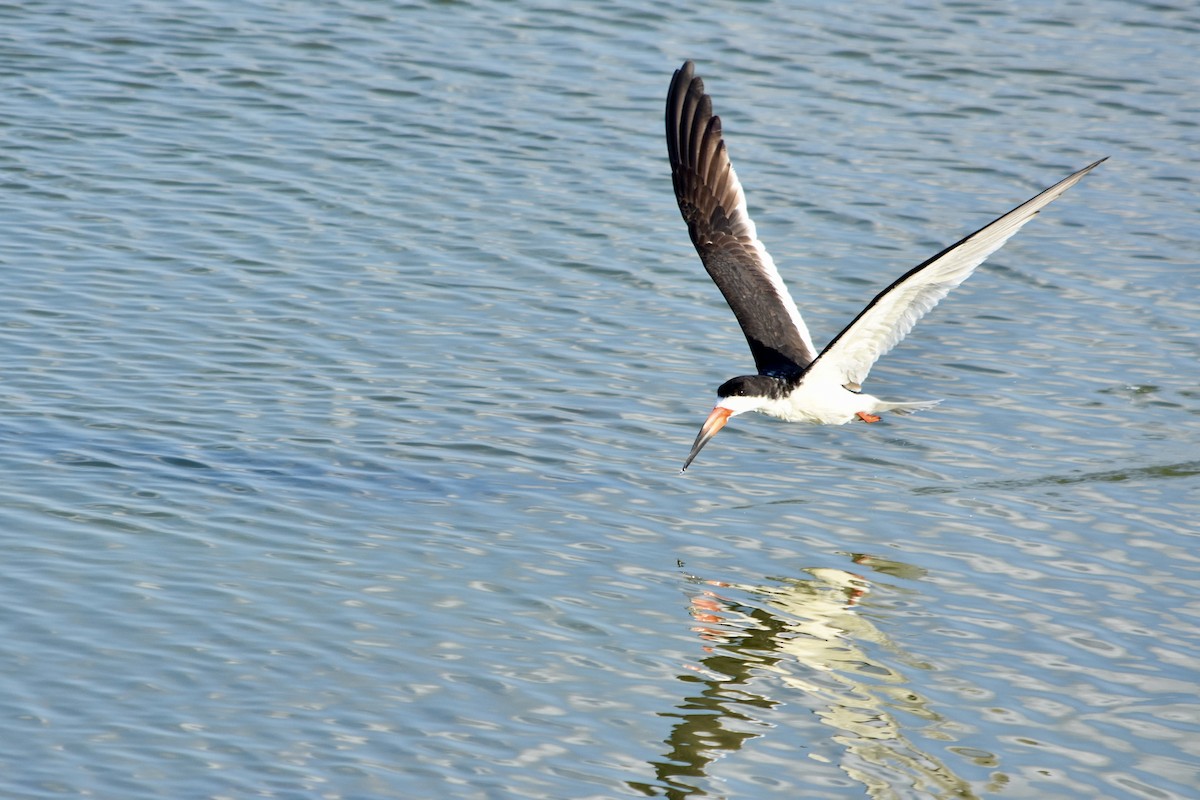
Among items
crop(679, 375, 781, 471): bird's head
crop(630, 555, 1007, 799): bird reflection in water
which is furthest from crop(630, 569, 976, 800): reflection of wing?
crop(679, 375, 781, 471): bird's head

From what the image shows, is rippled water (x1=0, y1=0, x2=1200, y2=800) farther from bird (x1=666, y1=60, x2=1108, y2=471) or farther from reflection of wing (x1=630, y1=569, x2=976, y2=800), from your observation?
bird (x1=666, y1=60, x2=1108, y2=471)

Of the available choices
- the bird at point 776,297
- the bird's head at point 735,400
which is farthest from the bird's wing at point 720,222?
the bird's head at point 735,400

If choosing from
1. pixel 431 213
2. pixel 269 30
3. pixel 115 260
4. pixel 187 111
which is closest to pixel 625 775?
pixel 115 260

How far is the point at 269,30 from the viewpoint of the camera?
14062 millimetres

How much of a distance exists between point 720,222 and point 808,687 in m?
3.49

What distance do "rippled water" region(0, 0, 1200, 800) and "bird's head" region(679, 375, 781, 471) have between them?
29 centimetres

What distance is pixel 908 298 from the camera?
6828 millimetres

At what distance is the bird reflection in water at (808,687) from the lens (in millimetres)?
5082

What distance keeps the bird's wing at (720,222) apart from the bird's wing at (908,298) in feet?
2.14

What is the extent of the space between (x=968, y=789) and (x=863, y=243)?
6231mm

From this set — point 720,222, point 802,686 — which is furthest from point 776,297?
point 802,686

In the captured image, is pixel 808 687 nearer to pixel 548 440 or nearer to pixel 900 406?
pixel 900 406

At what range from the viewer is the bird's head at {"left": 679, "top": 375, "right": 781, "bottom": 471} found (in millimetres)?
7086

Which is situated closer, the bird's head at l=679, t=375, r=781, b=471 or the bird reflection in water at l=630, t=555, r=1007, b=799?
the bird reflection in water at l=630, t=555, r=1007, b=799
